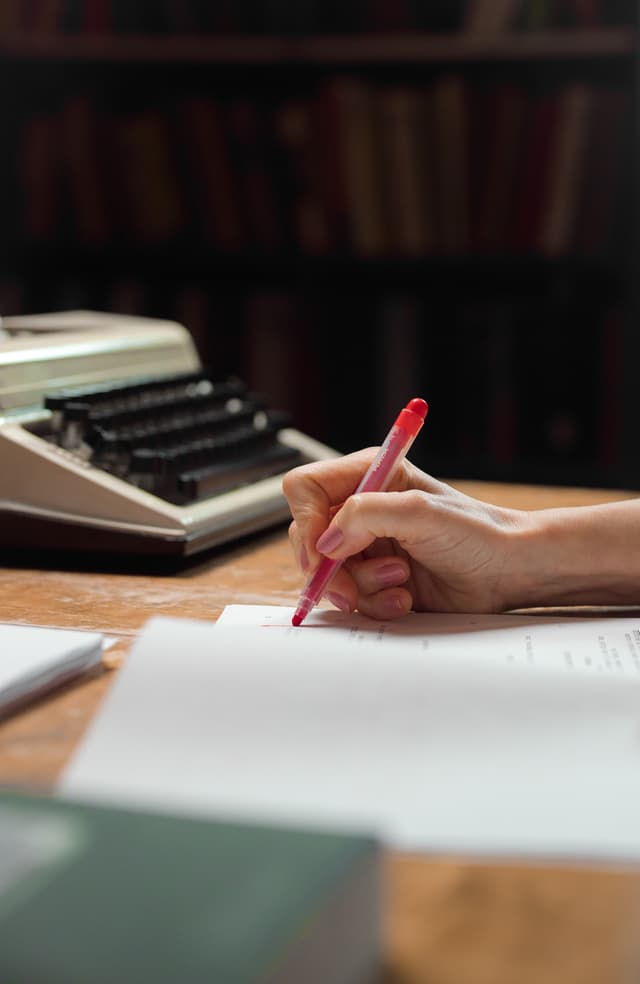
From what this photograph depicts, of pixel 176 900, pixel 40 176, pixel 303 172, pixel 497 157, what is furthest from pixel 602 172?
pixel 176 900

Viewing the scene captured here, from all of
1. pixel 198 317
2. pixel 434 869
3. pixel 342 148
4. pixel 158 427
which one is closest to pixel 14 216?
pixel 198 317

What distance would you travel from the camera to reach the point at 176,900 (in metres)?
0.50

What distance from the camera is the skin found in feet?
3.66

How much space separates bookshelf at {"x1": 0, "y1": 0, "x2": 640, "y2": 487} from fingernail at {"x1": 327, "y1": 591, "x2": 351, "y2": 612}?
6.31ft

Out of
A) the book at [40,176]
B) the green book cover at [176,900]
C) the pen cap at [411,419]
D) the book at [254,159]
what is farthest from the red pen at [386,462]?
the book at [40,176]

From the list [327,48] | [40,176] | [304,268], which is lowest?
[304,268]

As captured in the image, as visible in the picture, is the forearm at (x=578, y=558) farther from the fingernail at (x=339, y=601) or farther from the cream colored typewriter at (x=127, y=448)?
the cream colored typewriter at (x=127, y=448)

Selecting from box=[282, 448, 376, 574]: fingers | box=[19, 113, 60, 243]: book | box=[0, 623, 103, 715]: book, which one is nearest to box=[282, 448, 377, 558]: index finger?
box=[282, 448, 376, 574]: fingers

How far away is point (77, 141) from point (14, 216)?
9.9 inches

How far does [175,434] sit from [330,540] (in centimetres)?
48

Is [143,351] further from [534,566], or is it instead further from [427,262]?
[427,262]

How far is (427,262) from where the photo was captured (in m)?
3.04

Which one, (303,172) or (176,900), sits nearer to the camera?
(176,900)

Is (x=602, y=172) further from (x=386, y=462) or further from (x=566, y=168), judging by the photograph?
(x=386, y=462)
